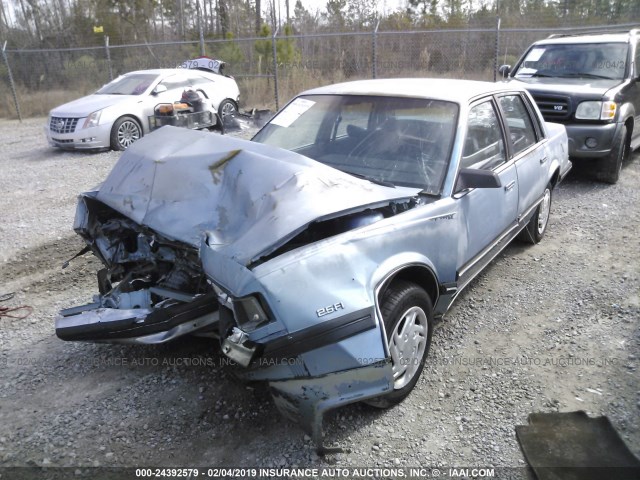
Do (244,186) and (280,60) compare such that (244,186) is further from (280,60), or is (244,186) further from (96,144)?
(280,60)

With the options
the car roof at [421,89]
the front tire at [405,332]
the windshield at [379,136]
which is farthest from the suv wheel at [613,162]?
the front tire at [405,332]

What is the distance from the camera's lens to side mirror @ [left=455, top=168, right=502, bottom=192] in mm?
3170

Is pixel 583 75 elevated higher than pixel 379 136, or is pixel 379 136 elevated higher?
pixel 583 75

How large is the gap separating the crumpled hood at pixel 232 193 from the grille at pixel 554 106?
16.5ft

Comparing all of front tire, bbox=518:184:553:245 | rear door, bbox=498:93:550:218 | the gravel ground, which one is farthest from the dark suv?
the gravel ground

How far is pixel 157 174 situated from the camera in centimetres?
334

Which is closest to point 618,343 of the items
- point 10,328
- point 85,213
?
point 85,213

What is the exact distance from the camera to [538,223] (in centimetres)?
527

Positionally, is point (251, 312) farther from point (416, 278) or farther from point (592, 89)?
point (592, 89)

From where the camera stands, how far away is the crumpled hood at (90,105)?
396 inches

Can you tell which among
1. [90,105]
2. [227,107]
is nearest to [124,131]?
[90,105]

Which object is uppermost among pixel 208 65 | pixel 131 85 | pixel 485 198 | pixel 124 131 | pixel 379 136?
pixel 208 65

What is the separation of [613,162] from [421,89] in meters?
4.79

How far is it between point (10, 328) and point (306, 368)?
2.75 metres
